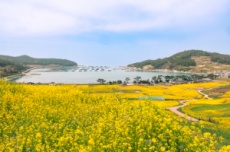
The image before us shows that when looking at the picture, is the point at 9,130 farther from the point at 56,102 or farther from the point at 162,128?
the point at 56,102

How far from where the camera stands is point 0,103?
29.6 m

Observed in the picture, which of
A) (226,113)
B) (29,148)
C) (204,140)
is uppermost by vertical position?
(204,140)

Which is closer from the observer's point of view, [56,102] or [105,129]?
[105,129]

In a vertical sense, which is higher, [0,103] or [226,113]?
[0,103]

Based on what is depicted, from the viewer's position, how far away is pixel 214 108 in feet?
165

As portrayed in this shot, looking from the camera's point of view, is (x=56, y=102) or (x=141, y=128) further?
(x=56, y=102)

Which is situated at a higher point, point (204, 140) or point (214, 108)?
point (204, 140)

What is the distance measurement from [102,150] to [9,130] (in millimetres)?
10021

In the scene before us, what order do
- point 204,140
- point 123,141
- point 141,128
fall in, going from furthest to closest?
point 141,128 → point 123,141 → point 204,140

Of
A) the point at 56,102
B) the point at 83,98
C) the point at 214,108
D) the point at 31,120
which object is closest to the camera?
the point at 31,120

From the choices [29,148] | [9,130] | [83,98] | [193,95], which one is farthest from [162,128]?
[193,95]

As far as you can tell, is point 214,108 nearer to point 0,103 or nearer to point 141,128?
point 0,103

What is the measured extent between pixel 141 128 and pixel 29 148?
5.20 metres

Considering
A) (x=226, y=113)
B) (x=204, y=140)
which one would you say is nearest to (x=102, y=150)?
(x=204, y=140)
